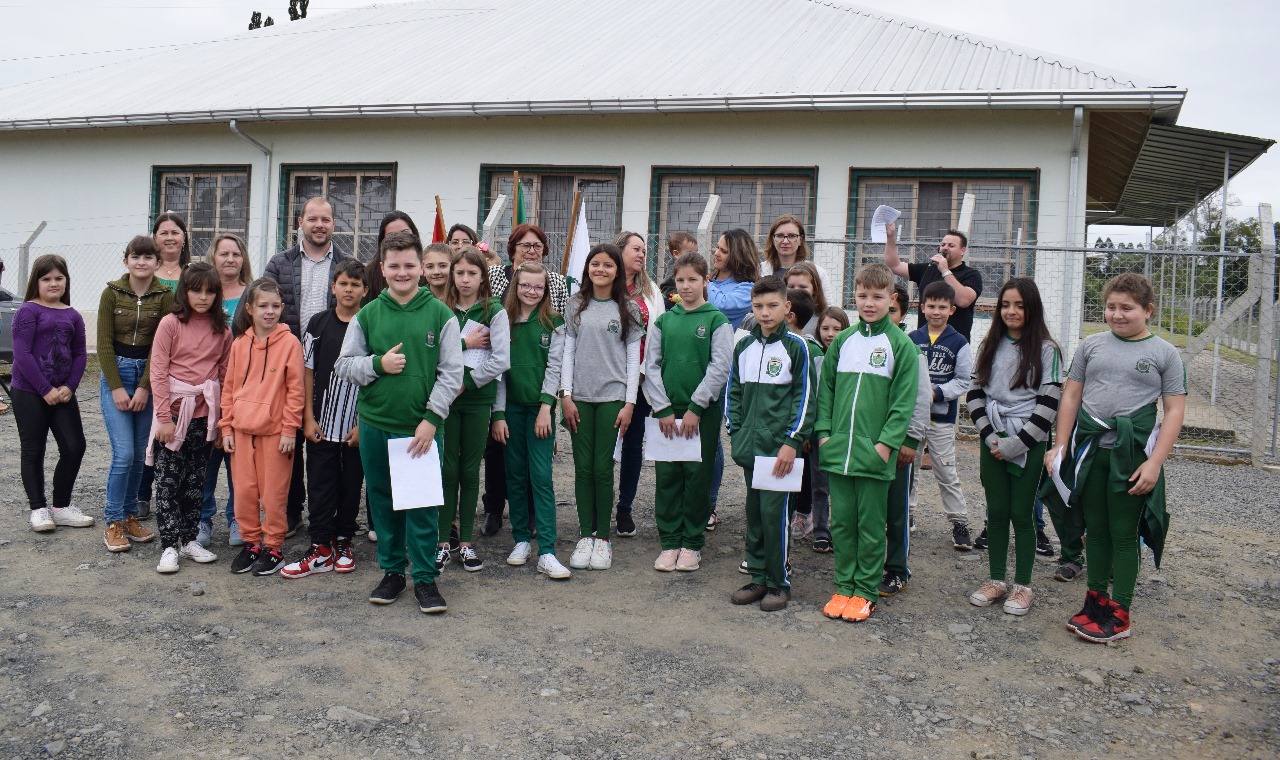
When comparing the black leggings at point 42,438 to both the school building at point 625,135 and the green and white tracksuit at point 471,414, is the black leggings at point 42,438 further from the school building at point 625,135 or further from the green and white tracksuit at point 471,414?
the school building at point 625,135

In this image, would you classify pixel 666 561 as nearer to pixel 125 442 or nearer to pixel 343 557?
pixel 343 557

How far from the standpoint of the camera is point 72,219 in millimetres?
14328

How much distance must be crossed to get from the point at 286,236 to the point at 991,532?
446 inches

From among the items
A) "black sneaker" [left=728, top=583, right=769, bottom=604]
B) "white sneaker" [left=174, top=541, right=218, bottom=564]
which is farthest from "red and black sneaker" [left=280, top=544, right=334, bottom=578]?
"black sneaker" [left=728, top=583, right=769, bottom=604]

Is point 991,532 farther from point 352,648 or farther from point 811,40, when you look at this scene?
point 811,40

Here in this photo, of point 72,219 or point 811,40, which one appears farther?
point 72,219

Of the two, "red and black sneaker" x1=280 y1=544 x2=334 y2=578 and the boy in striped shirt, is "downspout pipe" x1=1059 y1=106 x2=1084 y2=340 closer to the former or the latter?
the boy in striped shirt

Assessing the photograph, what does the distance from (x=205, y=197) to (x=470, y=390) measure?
433 inches

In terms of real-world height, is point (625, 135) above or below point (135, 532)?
above

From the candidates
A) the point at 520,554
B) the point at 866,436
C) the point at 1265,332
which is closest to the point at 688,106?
the point at 1265,332

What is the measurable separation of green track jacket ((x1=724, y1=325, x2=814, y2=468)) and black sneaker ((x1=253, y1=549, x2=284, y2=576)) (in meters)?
Result: 2.29

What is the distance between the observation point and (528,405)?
15.9 feet

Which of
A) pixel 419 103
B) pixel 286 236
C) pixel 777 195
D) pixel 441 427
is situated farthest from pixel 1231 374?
pixel 286 236

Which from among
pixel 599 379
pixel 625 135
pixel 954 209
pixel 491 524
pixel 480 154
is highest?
pixel 625 135
